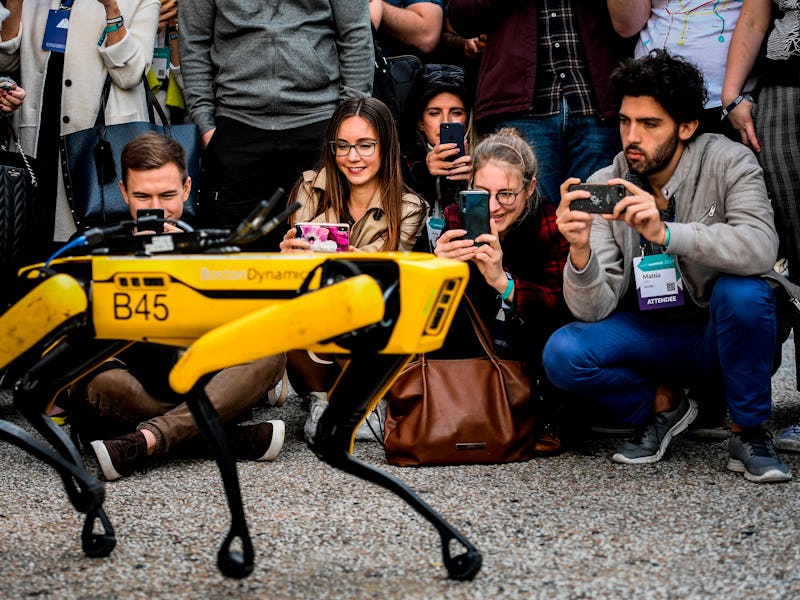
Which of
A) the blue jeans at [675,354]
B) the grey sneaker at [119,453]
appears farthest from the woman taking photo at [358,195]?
the blue jeans at [675,354]

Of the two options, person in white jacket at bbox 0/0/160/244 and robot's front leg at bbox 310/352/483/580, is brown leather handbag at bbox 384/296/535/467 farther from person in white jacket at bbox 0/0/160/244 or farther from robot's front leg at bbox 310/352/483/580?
person in white jacket at bbox 0/0/160/244

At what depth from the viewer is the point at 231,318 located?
205 cm

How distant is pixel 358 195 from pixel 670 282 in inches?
49.8

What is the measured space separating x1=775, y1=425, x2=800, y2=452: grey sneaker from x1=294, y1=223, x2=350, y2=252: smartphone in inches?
63.8

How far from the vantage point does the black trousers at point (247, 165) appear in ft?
13.4

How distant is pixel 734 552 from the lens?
7.91 ft

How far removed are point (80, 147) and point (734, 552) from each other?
116 inches

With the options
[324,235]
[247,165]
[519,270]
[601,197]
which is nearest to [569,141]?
[519,270]

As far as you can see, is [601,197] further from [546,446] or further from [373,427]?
[373,427]

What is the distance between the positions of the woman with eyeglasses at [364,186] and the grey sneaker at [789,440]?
150cm

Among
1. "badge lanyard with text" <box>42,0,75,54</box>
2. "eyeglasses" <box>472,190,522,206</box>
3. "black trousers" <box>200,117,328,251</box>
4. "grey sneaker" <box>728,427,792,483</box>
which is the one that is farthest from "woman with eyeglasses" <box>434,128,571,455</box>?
"badge lanyard with text" <box>42,0,75,54</box>

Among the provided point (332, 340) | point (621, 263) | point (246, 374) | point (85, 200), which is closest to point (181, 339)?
point (332, 340)

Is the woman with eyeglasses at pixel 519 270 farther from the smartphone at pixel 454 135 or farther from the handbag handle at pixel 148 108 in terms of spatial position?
the handbag handle at pixel 148 108

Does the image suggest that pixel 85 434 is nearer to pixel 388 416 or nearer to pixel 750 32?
pixel 388 416
